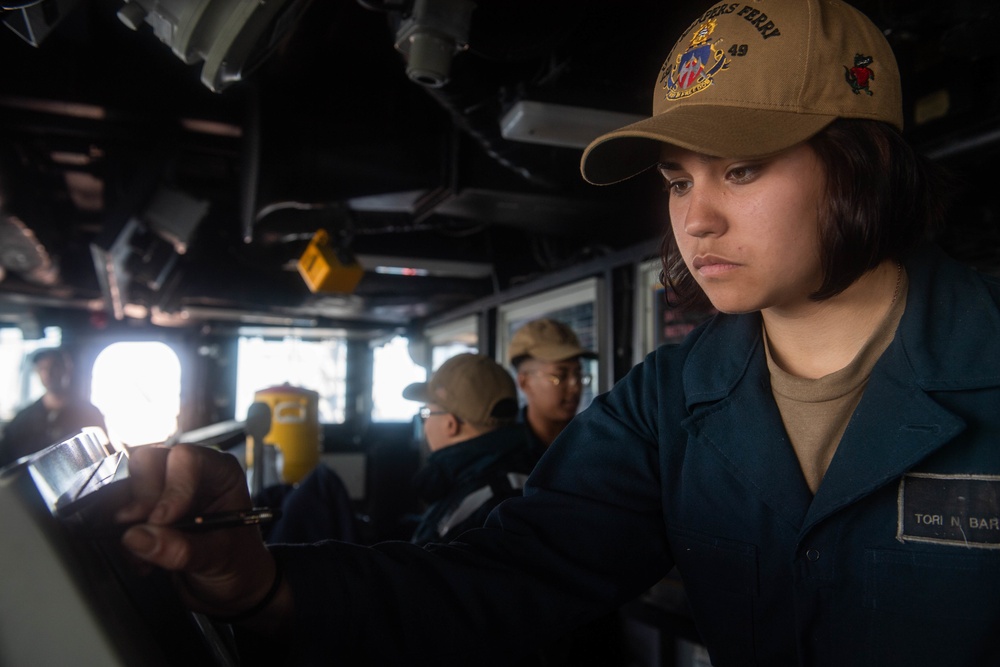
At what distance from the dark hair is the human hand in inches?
28.8

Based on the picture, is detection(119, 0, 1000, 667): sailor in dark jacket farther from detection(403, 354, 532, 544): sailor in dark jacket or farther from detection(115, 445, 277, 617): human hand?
detection(403, 354, 532, 544): sailor in dark jacket

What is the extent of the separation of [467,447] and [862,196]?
4.77ft

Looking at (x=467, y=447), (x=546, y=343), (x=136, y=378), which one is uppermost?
(x=546, y=343)

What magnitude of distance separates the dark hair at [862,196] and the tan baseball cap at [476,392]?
155 centimetres

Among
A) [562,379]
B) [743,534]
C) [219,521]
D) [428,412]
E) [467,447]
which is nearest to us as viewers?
[219,521]

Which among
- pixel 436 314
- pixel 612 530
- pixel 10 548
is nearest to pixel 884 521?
pixel 612 530

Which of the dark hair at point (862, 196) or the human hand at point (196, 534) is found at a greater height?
the dark hair at point (862, 196)

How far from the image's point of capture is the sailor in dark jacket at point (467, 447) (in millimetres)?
1953

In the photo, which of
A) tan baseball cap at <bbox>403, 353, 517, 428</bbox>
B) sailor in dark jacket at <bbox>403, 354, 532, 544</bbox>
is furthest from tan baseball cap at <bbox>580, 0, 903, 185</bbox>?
tan baseball cap at <bbox>403, 353, 517, 428</bbox>

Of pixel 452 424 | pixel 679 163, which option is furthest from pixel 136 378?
pixel 679 163

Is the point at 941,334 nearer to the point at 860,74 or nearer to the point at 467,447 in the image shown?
the point at 860,74

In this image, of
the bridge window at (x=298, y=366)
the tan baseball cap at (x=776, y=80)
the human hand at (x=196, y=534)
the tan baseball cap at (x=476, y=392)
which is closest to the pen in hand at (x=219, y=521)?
the human hand at (x=196, y=534)

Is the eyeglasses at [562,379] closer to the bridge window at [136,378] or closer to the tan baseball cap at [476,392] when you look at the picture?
the tan baseball cap at [476,392]

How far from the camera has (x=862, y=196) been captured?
36.2 inches
